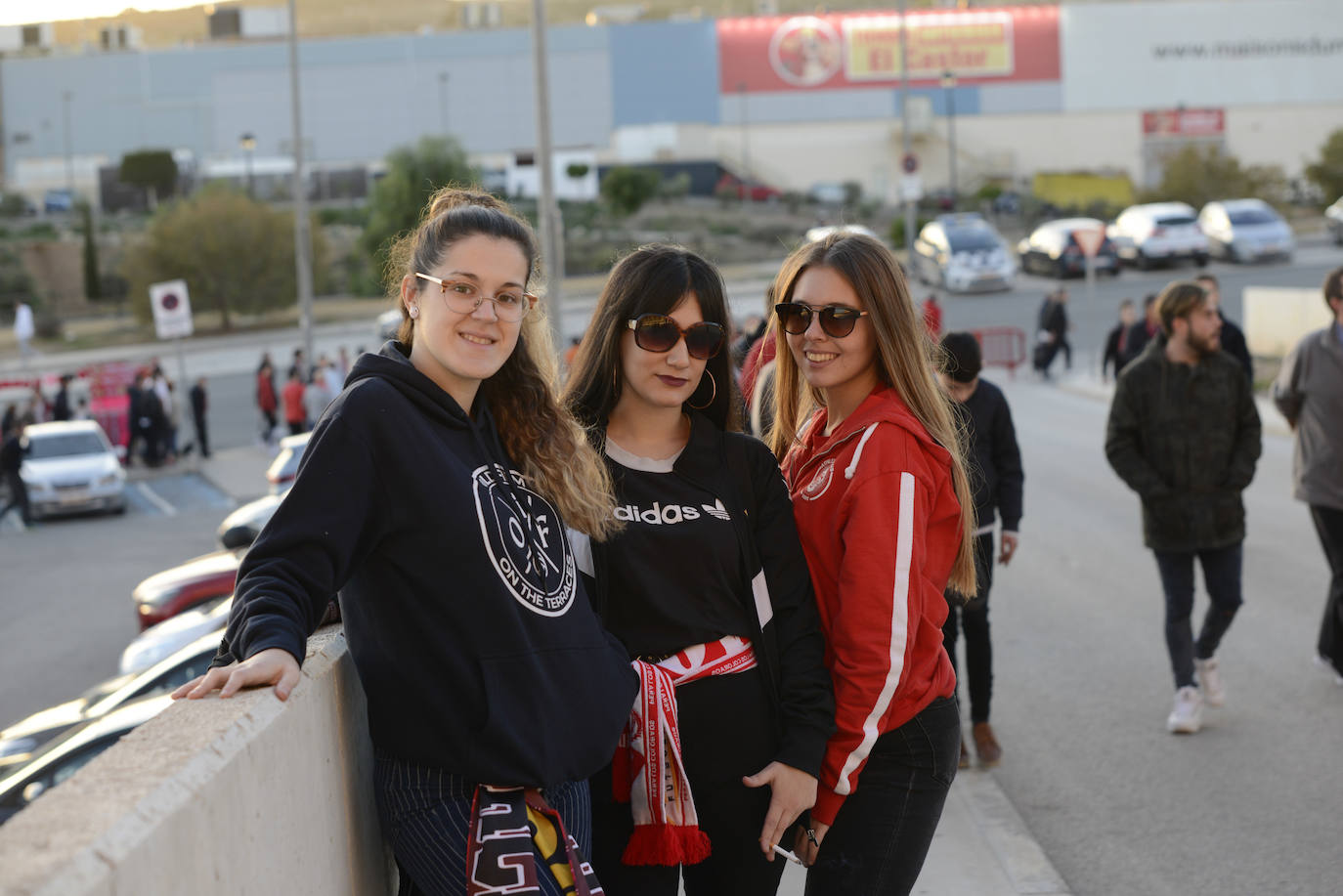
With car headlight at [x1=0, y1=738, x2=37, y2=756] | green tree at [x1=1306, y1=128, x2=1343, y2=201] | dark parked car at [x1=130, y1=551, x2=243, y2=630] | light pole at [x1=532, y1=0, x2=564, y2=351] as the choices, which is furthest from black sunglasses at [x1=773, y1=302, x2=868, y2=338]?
green tree at [x1=1306, y1=128, x2=1343, y2=201]

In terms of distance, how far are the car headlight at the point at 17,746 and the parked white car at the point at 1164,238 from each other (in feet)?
142

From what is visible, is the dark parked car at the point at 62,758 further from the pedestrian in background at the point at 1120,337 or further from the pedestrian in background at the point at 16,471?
the pedestrian in background at the point at 1120,337

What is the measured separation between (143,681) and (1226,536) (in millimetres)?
5224

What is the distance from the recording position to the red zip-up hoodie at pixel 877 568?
2.88 metres

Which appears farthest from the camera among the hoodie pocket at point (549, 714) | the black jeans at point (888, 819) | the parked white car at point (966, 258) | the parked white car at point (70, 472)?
the parked white car at point (966, 258)

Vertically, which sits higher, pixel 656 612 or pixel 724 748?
pixel 656 612

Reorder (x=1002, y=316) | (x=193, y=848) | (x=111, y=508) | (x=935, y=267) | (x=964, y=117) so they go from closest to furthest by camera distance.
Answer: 1. (x=193, y=848)
2. (x=111, y=508)
3. (x=1002, y=316)
4. (x=935, y=267)
5. (x=964, y=117)

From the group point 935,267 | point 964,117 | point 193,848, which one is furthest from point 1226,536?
point 964,117

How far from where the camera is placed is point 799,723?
2.87m

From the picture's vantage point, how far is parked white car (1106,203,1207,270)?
45.2m

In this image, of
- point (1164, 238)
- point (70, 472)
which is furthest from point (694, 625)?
point (1164, 238)

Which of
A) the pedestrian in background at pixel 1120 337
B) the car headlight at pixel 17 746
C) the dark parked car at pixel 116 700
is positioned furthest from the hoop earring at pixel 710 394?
the pedestrian in background at pixel 1120 337

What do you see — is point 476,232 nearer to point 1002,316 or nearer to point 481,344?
point 481,344

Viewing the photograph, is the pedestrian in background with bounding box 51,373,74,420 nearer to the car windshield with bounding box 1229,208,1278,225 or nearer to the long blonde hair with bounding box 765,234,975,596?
the long blonde hair with bounding box 765,234,975,596
